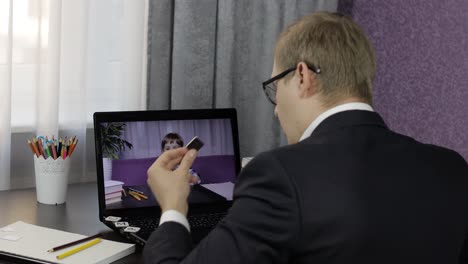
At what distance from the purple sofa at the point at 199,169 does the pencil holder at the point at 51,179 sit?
0.50ft

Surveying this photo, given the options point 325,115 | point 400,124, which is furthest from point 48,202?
point 400,124

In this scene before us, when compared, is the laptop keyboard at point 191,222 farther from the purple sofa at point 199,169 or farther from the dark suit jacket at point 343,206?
the dark suit jacket at point 343,206

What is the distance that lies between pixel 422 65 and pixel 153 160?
0.97 metres

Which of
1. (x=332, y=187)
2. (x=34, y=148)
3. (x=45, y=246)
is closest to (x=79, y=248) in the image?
(x=45, y=246)

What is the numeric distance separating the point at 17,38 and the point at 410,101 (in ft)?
3.98

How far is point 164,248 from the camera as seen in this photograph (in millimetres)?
1253

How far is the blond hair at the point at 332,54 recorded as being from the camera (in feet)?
4.14

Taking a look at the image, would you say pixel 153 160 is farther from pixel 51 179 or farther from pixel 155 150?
pixel 51 179

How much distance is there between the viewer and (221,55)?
2201 millimetres

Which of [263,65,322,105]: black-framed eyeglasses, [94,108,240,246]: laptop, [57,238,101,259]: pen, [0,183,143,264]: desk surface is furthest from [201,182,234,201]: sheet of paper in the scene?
[263,65,322,105]: black-framed eyeglasses

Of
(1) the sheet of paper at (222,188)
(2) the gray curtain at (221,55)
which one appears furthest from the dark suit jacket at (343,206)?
(2) the gray curtain at (221,55)

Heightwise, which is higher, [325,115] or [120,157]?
[325,115]

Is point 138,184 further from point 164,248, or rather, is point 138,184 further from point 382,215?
point 382,215

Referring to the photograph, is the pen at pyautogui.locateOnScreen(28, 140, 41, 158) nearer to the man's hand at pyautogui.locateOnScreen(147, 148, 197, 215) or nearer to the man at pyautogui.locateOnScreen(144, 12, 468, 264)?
the man's hand at pyautogui.locateOnScreen(147, 148, 197, 215)
